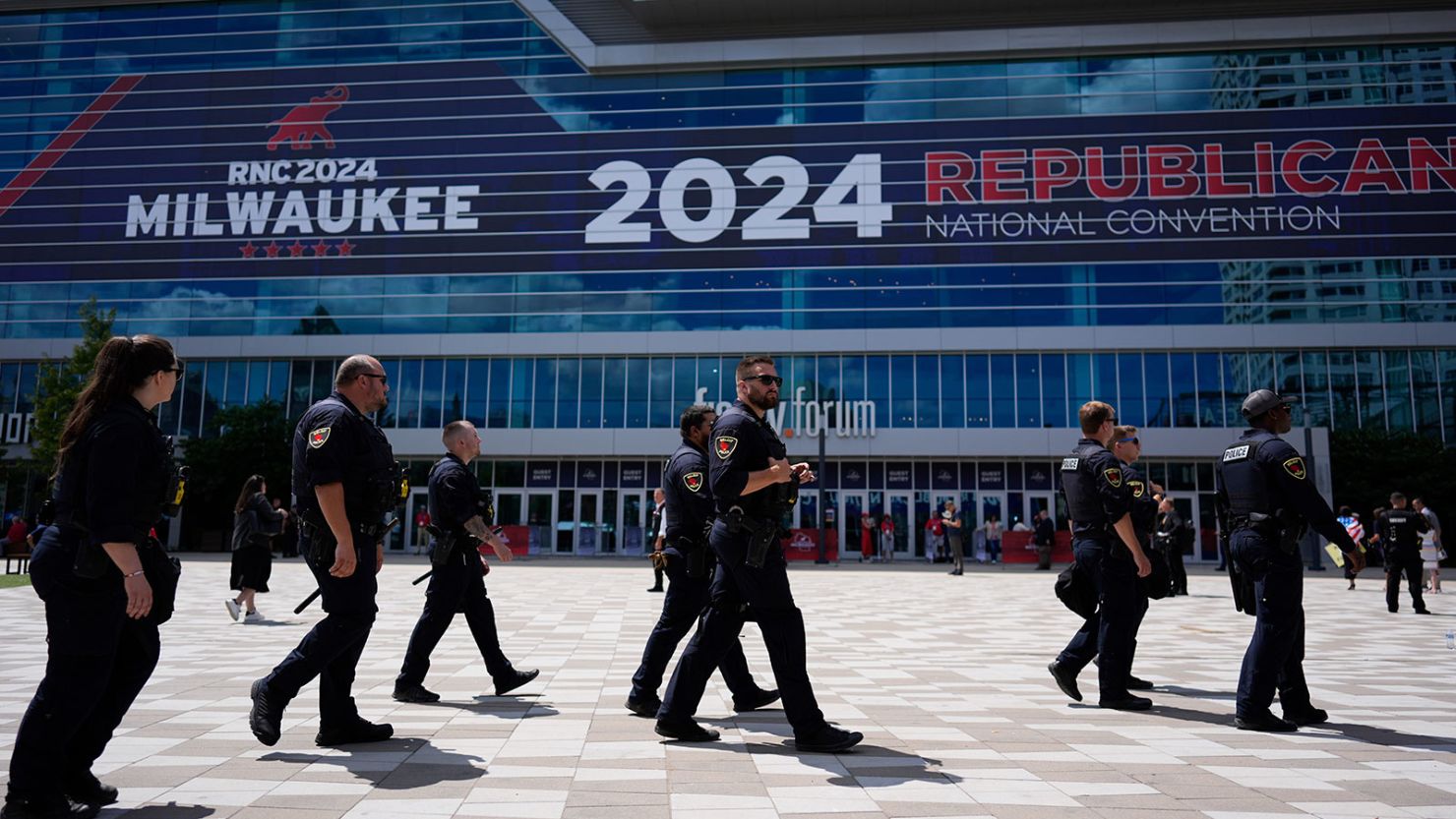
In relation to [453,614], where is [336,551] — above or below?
above

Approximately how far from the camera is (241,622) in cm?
1103

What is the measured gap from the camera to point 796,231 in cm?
3469

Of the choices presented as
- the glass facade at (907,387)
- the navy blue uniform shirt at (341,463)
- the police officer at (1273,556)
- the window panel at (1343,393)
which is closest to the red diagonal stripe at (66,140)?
the glass facade at (907,387)

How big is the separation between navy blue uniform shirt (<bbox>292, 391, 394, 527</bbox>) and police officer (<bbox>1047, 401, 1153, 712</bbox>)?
4366 millimetres

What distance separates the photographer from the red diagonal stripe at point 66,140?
3925cm

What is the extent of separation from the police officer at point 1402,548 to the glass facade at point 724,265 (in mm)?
19237

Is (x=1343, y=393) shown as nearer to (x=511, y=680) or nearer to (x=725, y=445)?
(x=511, y=680)

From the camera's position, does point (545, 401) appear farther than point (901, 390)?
Yes

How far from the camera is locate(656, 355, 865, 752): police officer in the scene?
14.9 ft

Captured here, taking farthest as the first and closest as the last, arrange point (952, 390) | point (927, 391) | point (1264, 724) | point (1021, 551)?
point (927, 391) → point (952, 390) → point (1021, 551) → point (1264, 724)

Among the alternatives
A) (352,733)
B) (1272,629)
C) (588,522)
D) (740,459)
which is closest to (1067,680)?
(1272,629)

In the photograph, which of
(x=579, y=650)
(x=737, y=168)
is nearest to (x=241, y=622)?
(x=579, y=650)

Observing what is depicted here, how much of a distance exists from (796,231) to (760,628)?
31.1 meters

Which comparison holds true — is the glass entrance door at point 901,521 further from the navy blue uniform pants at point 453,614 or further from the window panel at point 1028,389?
the navy blue uniform pants at point 453,614
